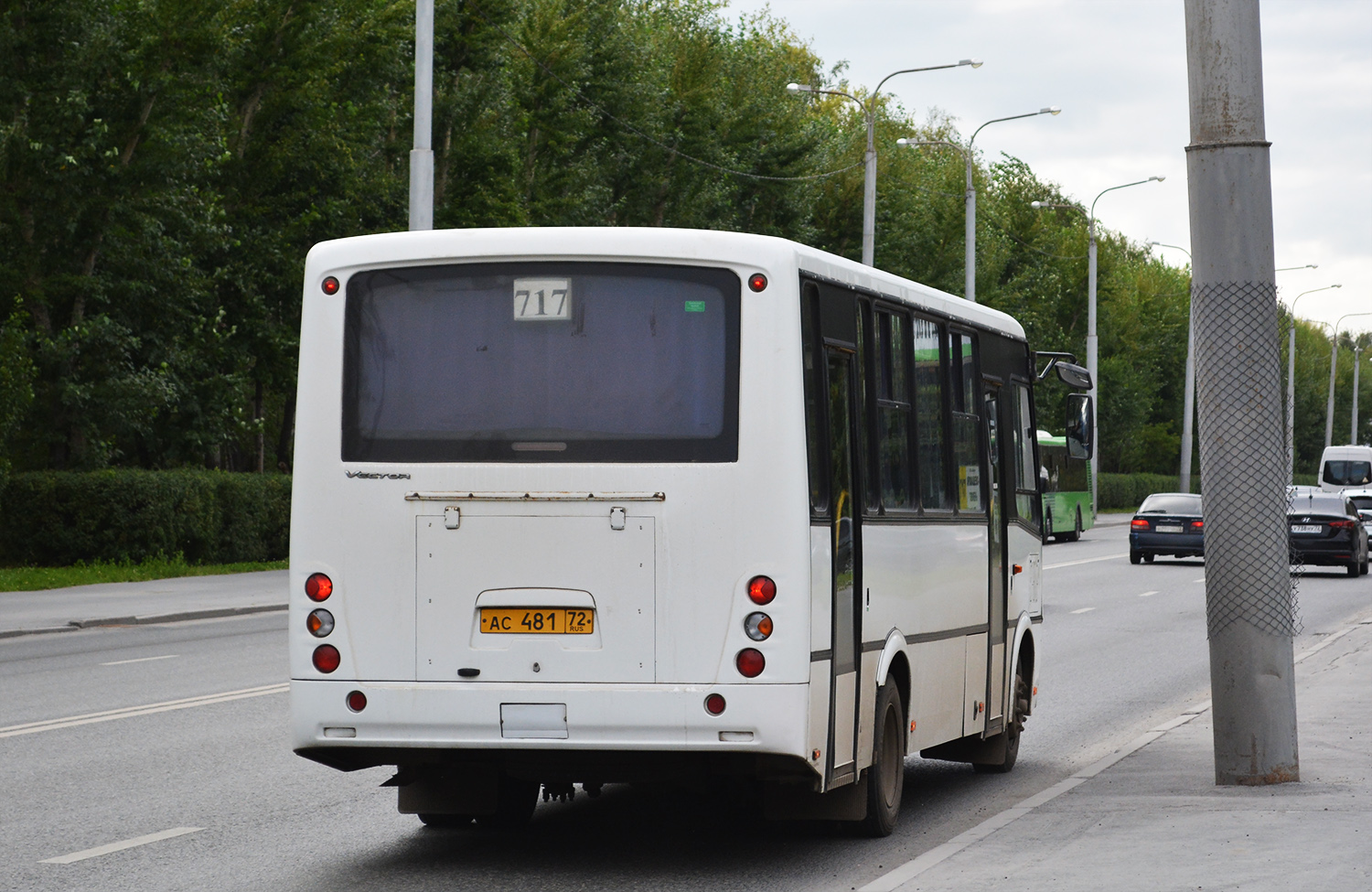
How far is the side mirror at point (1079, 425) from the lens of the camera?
493 inches

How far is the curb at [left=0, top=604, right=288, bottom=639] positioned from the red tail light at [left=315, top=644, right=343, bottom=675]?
14.2 metres

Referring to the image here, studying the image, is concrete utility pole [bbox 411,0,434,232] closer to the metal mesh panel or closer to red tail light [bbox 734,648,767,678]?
the metal mesh panel

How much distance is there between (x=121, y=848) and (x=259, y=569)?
82.8ft

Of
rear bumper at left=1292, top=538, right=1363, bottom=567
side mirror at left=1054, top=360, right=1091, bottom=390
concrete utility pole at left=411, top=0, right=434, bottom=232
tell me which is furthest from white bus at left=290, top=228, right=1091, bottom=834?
rear bumper at left=1292, top=538, right=1363, bottom=567

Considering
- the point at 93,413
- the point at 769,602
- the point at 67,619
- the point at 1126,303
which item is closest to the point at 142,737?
the point at 769,602

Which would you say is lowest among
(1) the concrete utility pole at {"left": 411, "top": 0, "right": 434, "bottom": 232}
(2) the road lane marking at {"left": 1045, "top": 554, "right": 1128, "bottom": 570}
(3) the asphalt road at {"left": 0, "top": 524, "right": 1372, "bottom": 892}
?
(3) the asphalt road at {"left": 0, "top": 524, "right": 1372, "bottom": 892}

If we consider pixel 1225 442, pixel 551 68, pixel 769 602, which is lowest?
pixel 769 602

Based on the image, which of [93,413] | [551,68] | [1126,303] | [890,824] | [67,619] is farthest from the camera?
[1126,303]

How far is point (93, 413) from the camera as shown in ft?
106

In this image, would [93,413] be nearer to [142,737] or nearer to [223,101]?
[223,101]

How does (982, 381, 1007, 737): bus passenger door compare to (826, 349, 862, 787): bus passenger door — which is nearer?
(826, 349, 862, 787): bus passenger door

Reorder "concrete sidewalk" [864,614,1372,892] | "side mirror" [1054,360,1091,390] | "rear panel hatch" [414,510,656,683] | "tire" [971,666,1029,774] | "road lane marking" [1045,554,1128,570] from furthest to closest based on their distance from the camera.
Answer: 1. "road lane marking" [1045,554,1128,570]
2. "side mirror" [1054,360,1091,390]
3. "tire" [971,666,1029,774]
4. "rear panel hatch" [414,510,656,683]
5. "concrete sidewalk" [864,614,1372,892]

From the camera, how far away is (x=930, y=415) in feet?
33.5

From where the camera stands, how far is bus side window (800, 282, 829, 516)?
8.29 metres
